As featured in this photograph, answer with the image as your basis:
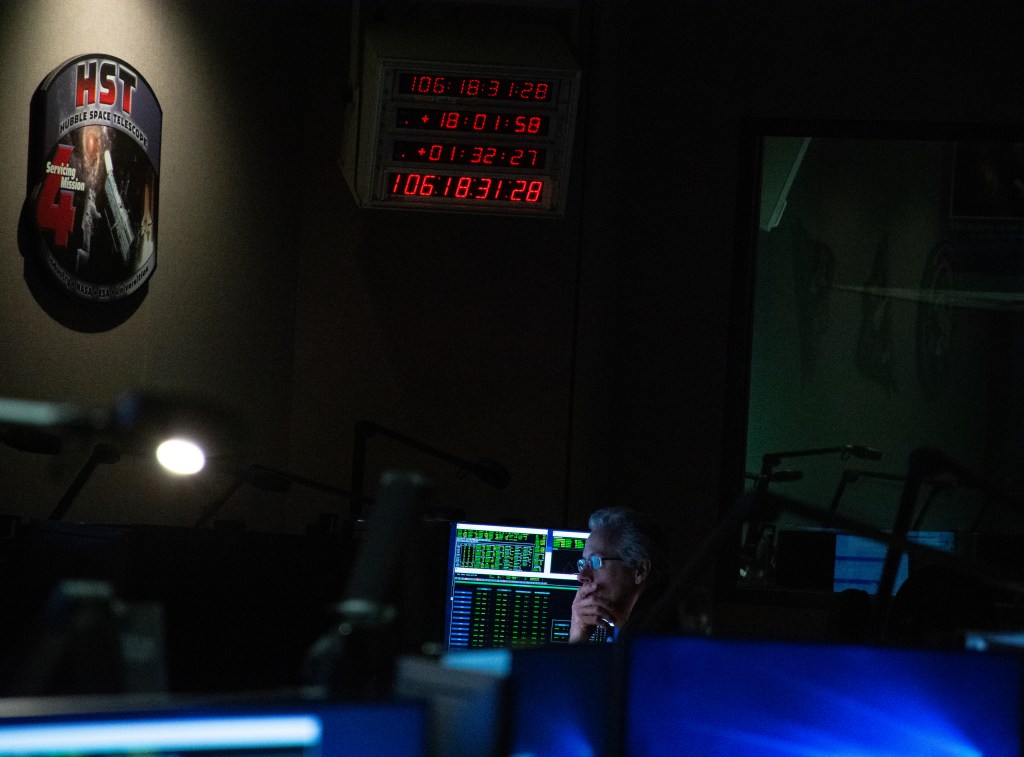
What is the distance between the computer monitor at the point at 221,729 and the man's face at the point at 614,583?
220cm

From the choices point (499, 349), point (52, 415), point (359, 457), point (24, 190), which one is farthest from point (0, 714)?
point (499, 349)

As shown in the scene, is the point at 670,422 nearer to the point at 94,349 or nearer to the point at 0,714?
the point at 94,349

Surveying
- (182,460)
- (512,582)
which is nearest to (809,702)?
(182,460)

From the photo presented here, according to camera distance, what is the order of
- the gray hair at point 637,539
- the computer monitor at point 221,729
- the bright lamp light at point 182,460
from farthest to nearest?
1. the gray hair at point 637,539
2. the bright lamp light at point 182,460
3. the computer monitor at point 221,729

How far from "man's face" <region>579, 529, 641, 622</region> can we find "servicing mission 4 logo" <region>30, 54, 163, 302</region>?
1.61m

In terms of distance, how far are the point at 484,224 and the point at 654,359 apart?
2.85ft

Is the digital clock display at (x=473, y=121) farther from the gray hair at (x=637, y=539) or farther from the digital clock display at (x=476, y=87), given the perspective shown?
the gray hair at (x=637, y=539)

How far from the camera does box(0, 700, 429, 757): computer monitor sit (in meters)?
0.94

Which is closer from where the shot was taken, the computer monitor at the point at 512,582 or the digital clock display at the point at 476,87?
the computer monitor at the point at 512,582

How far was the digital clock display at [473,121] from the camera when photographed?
4.15 m

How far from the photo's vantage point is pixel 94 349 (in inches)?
143

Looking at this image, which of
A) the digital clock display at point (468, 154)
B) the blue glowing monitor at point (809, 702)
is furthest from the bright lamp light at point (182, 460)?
the digital clock display at point (468, 154)

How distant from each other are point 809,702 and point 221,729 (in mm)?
936

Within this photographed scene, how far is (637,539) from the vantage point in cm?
328
